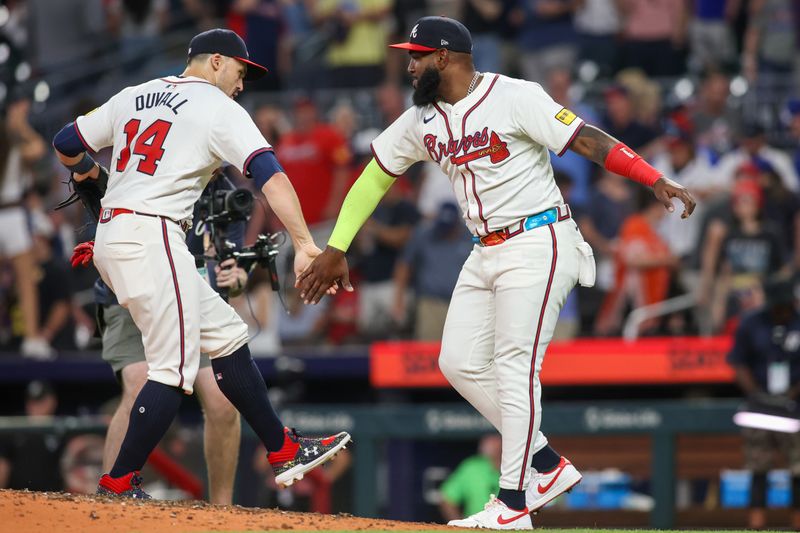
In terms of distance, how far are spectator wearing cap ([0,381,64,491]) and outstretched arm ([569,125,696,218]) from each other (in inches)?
244

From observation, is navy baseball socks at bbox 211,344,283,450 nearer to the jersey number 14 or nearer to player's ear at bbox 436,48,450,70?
the jersey number 14

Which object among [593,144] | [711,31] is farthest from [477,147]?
[711,31]

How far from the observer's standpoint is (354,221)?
Answer: 21.7 feet

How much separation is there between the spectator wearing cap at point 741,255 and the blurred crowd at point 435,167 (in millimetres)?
16

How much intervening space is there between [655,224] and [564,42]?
8.99 ft

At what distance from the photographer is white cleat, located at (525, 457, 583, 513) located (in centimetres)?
644

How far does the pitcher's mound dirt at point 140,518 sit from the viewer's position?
5770mm

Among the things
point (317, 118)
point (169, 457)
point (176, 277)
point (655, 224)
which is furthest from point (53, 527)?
point (317, 118)

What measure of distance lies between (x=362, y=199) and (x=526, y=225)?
2.58ft

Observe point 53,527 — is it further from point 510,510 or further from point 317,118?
point 317,118

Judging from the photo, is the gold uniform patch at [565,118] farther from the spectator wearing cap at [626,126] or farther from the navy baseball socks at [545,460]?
the spectator wearing cap at [626,126]

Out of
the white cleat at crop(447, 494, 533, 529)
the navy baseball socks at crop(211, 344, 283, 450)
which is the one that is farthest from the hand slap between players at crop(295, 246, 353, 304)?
the white cleat at crop(447, 494, 533, 529)

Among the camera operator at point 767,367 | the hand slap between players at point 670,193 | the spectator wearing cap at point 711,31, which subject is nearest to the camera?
the hand slap between players at point 670,193

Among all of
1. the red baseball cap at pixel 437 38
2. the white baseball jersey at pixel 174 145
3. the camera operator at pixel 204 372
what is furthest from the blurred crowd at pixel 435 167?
the red baseball cap at pixel 437 38
